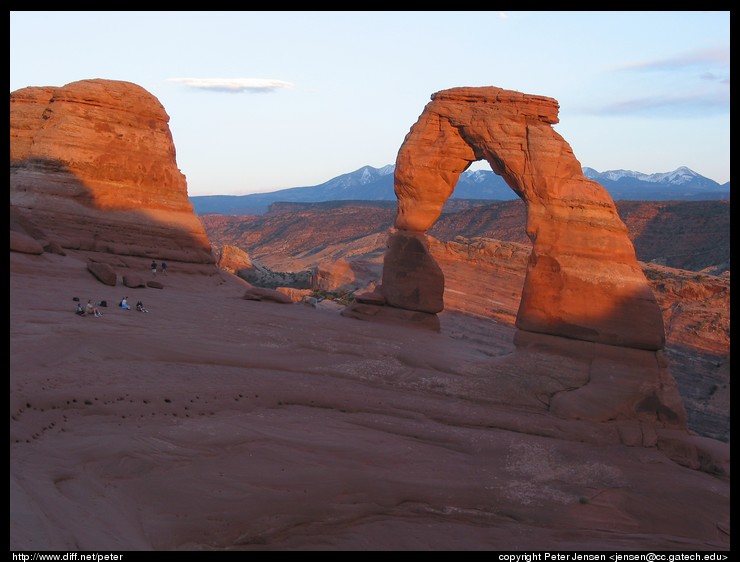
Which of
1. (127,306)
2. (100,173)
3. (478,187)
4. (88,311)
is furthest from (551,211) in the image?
(478,187)

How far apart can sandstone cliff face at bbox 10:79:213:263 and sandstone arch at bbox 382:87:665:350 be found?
8986 mm

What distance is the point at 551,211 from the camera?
1349 cm

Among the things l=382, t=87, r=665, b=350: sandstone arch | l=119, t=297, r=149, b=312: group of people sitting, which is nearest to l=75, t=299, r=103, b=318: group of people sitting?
l=119, t=297, r=149, b=312: group of people sitting

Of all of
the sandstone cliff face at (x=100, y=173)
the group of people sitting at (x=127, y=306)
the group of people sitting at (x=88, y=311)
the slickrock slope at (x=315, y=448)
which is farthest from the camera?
the sandstone cliff face at (x=100, y=173)

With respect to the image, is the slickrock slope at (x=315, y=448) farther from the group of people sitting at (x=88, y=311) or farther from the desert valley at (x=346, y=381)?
the group of people sitting at (x=88, y=311)

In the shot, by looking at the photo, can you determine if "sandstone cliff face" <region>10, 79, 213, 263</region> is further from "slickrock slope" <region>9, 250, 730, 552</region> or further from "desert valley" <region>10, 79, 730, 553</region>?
"slickrock slope" <region>9, 250, 730, 552</region>

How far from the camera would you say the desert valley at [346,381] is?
7.29m

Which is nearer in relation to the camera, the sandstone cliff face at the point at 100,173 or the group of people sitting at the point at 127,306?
the group of people sitting at the point at 127,306

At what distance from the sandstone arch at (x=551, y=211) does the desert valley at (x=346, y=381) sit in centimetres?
4

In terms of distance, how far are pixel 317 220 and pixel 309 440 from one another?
222ft

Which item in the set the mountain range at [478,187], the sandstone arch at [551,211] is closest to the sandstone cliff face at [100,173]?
the sandstone arch at [551,211]

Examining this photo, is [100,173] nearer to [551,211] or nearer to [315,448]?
→ [551,211]

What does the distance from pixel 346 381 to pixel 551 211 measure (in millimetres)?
5058

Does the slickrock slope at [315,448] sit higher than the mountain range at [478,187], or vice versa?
the mountain range at [478,187]
